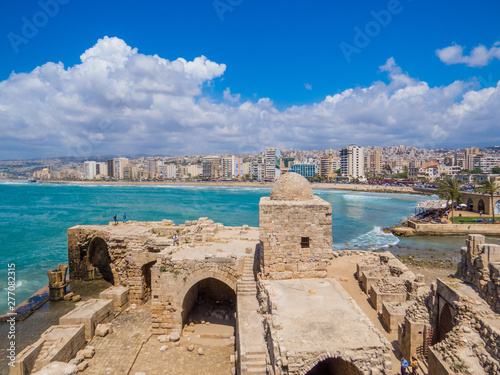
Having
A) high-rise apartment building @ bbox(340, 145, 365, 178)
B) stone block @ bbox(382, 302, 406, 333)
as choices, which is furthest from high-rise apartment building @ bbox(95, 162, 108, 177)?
stone block @ bbox(382, 302, 406, 333)

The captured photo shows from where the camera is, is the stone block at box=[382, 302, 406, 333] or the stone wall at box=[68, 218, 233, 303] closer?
the stone block at box=[382, 302, 406, 333]

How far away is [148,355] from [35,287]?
1439 centimetres

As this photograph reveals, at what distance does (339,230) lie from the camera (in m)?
39.3

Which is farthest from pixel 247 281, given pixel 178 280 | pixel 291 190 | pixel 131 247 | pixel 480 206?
pixel 480 206

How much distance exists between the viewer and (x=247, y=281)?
1181 centimetres

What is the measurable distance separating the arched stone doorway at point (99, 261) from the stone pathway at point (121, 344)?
6.38 m

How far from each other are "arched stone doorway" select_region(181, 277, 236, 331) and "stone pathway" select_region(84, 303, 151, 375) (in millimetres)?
1903

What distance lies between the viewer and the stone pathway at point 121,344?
10.5 m

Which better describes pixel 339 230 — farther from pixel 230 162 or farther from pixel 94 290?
pixel 230 162

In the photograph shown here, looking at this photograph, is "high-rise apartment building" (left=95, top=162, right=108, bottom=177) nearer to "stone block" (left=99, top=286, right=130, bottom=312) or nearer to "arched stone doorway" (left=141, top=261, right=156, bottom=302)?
"arched stone doorway" (left=141, top=261, right=156, bottom=302)

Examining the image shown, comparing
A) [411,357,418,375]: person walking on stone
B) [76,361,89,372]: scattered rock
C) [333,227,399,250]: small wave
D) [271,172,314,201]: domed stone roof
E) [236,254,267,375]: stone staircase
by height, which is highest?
[271,172,314,201]: domed stone roof

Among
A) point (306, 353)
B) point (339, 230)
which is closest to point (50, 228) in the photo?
point (339, 230)

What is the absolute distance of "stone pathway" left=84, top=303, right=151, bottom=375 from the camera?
34.4 ft

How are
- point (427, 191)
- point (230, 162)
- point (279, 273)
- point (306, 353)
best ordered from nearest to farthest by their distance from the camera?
point (306, 353) < point (279, 273) < point (427, 191) < point (230, 162)
